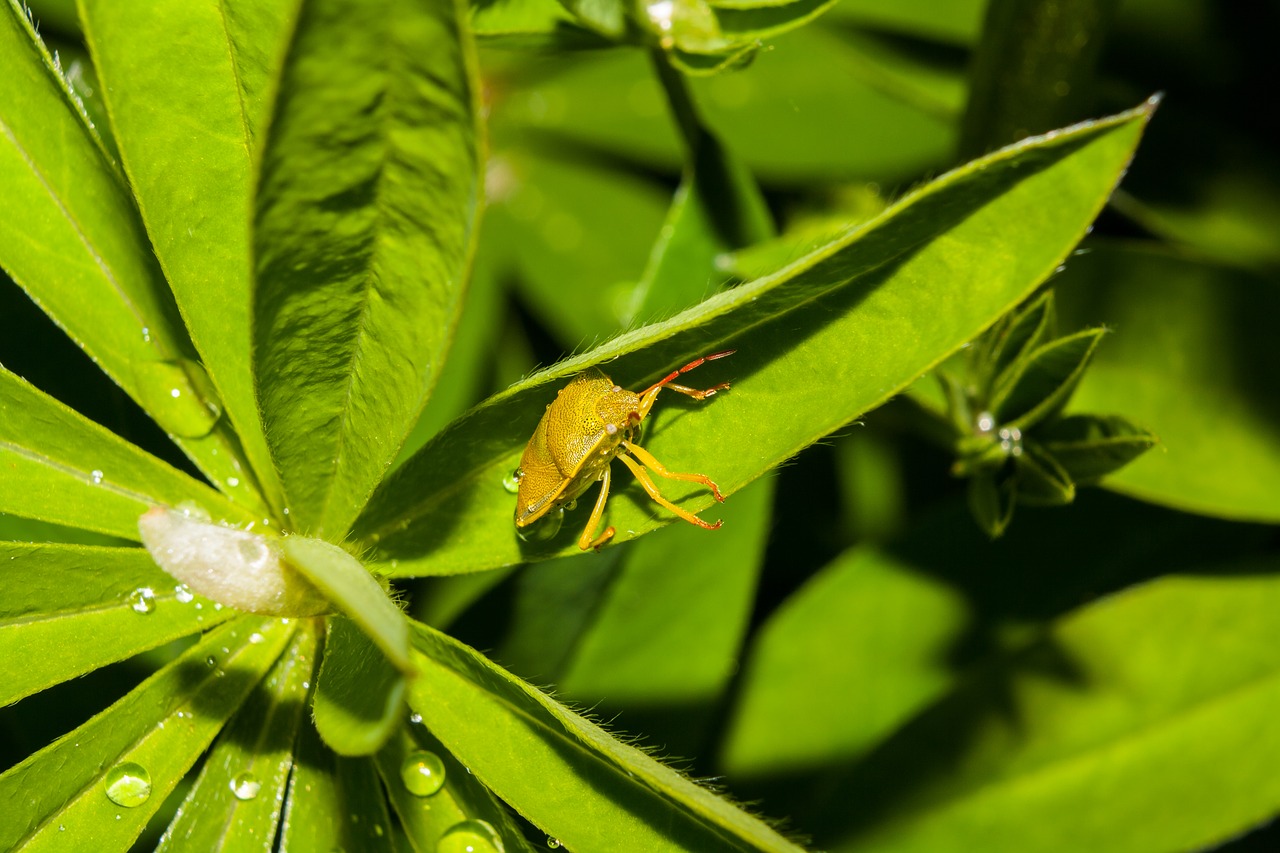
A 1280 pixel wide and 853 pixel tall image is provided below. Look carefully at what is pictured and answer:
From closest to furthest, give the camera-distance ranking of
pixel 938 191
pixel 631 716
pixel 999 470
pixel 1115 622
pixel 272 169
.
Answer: pixel 272 169 < pixel 938 191 < pixel 999 470 < pixel 1115 622 < pixel 631 716

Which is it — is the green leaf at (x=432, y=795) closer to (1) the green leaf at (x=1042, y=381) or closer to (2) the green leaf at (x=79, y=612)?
(2) the green leaf at (x=79, y=612)

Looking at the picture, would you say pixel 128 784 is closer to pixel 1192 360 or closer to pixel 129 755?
pixel 129 755

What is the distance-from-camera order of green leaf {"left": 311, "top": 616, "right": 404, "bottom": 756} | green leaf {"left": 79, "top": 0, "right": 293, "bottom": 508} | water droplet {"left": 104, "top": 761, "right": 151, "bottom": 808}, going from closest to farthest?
green leaf {"left": 311, "top": 616, "right": 404, "bottom": 756}
green leaf {"left": 79, "top": 0, "right": 293, "bottom": 508}
water droplet {"left": 104, "top": 761, "right": 151, "bottom": 808}

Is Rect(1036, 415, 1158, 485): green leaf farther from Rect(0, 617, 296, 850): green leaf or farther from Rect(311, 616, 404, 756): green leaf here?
Rect(0, 617, 296, 850): green leaf

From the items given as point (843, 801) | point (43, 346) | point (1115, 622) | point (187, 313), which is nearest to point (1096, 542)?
point (1115, 622)

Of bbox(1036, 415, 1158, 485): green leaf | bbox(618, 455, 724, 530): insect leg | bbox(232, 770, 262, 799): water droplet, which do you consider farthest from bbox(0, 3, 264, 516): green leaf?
bbox(1036, 415, 1158, 485): green leaf

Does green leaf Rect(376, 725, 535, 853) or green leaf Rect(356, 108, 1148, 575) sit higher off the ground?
green leaf Rect(356, 108, 1148, 575)

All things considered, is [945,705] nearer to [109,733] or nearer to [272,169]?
[109,733]
